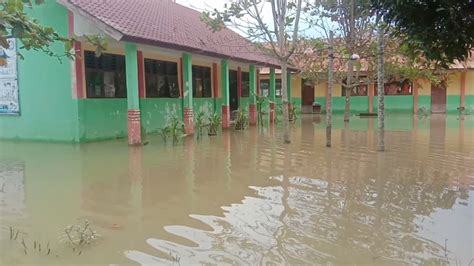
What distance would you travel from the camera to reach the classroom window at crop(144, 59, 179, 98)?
15461 mm

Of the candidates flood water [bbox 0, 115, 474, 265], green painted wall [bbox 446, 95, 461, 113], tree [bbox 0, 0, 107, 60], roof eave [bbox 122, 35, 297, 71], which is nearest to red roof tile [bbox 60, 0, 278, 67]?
roof eave [bbox 122, 35, 297, 71]

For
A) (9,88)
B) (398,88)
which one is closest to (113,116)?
(9,88)

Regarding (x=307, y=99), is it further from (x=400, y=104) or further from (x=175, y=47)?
(x=175, y=47)

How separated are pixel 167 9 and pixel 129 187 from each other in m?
14.1

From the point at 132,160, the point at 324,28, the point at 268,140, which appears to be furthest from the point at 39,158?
the point at 324,28

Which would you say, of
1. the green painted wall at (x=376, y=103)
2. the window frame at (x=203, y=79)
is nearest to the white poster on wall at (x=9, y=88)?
the window frame at (x=203, y=79)

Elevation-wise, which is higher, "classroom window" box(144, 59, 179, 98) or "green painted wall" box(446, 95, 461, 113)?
"classroom window" box(144, 59, 179, 98)

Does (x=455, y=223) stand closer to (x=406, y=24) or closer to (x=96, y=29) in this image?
(x=406, y=24)

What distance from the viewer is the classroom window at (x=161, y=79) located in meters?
15.5

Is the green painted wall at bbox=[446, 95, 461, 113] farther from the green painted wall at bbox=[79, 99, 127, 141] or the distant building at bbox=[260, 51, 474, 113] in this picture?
the green painted wall at bbox=[79, 99, 127, 141]

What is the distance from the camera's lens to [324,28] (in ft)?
68.5

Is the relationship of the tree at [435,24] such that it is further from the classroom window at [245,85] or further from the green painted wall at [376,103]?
the green painted wall at [376,103]

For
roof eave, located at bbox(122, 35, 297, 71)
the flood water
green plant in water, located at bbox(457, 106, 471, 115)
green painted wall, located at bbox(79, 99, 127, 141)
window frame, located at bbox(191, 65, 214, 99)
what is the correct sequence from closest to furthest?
the flood water → roof eave, located at bbox(122, 35, 297, 71) → green painted wall, located at bbox(79, 99, 127, 141) → window frame, located at bbox(191, 65, 214, 99) → green plant in water, located at bbox(457, 106, 471, 115)

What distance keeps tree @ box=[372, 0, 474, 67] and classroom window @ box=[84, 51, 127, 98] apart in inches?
412
